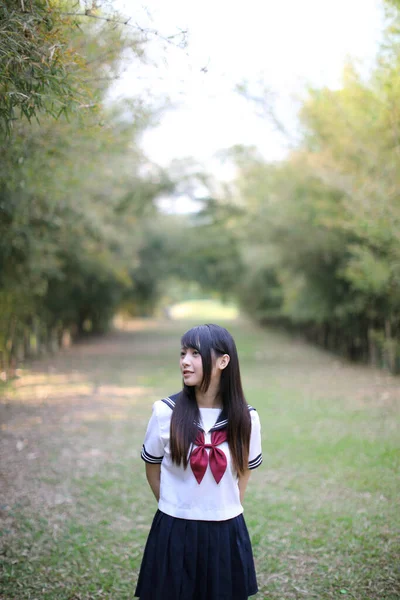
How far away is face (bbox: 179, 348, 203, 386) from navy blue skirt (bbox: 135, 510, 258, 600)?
499 millimetres

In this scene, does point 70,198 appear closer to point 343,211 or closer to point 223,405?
point 343,211

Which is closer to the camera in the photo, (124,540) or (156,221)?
(124,540)

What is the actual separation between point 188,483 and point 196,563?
270 mm

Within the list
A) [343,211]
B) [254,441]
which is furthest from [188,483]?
[343,211]

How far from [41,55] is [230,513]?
1.95 meters

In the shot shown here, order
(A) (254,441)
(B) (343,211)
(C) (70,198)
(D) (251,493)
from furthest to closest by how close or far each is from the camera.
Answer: (B) (343,211)
(C) (70,198)
(D) (251,493)
(A) (254,441)

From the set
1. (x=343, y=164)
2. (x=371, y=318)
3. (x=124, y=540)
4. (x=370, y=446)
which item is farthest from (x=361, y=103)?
(x=371, y=318)

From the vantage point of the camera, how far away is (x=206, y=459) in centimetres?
191

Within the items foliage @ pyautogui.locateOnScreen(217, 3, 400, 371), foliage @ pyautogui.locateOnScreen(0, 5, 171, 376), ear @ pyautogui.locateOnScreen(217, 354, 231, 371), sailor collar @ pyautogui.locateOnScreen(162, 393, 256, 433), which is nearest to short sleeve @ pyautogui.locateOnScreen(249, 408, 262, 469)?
sailor collar @ pyautogui.locateOnScreen(162, 393, 256, 433)

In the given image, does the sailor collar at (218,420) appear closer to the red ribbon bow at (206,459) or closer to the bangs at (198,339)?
the red ribbon bow at (206,459)

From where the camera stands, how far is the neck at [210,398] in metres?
1.99

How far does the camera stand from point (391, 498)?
3926mm

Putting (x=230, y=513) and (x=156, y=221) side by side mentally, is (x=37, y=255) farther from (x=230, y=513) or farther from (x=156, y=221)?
(x=156, y=221)

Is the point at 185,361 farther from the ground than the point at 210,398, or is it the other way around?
the point at 185,361
